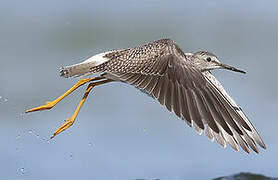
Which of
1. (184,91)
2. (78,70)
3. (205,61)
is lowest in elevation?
(184,91)

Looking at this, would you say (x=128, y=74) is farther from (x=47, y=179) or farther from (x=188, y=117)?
(x=47, y=179)

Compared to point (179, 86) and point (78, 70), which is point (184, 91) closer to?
point (179, 86)

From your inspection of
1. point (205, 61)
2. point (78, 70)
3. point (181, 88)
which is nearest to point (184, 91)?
point (181, 88)

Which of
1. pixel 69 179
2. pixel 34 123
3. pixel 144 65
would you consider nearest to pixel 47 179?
pixel 69 179

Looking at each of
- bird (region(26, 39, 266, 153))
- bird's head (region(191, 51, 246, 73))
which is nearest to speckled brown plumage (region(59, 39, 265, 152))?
bird (region(26, 39, 266, 153))

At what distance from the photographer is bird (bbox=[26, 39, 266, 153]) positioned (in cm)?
971

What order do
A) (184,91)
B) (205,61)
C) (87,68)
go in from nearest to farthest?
(184,91) < (87,68) < (205,61)

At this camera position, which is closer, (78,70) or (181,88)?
(181,88)

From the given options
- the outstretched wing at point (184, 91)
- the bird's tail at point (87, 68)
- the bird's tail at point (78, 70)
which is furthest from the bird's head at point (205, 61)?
the bird's tail at point (78, 70)

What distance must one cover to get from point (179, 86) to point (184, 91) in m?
0.12

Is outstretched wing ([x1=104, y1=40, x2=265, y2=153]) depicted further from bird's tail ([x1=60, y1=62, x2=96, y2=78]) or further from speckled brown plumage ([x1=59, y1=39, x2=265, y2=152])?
bird's tail ([x1=60, y1=62, x2=96, y2=78])

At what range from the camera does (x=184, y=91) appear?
33.1 feet

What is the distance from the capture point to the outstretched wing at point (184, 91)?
970 cm

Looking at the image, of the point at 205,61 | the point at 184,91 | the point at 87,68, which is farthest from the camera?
the point at 205,61
